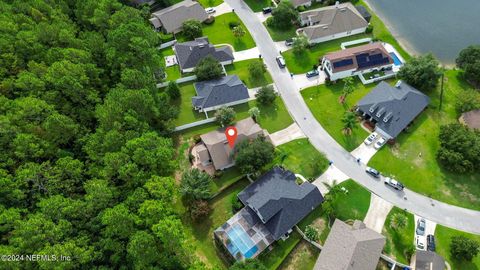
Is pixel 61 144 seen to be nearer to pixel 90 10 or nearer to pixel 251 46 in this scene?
pixel 90 10

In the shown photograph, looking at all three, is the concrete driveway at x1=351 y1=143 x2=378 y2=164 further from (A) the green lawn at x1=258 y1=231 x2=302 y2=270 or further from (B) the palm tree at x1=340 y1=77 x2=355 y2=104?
(A) the green lawn at x1=258 y1=231 x2=302 y2=270

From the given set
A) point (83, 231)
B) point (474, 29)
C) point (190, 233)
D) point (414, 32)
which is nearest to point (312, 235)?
point (190, 233)

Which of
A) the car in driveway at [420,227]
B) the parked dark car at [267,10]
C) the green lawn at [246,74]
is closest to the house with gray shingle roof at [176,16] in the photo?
the parked dark car at [267,10]

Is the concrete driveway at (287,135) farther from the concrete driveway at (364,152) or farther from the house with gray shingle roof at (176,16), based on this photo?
the house with gray shingle roof at (176,16)

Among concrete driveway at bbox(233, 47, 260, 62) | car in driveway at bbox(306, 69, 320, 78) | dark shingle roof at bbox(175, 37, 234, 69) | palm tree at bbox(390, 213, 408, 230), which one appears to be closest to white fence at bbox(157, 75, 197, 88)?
dark shingle roof at bbox(175, 37, 234, 69)

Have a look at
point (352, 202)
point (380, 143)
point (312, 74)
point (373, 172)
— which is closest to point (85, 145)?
point (352, 202)

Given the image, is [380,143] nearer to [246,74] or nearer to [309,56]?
[309,56]
